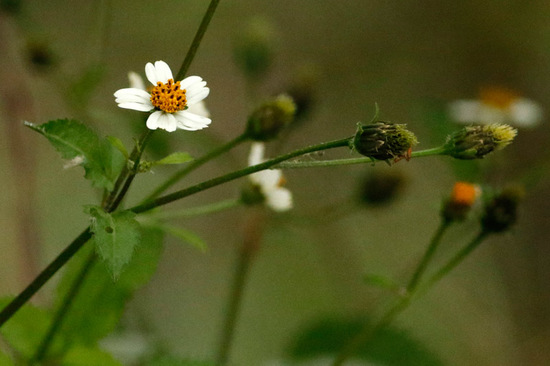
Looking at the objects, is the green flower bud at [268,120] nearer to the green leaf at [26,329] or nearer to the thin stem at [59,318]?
the thin stem at [59,318]

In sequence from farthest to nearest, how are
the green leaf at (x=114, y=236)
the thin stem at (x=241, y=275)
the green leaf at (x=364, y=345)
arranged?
the green leaf at (x=364, y=345) → the thin stem at (x=241, y=275) → the green leaf at (x=114, y=236)

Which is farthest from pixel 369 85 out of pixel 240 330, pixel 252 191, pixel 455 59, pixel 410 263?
pixel 252 191

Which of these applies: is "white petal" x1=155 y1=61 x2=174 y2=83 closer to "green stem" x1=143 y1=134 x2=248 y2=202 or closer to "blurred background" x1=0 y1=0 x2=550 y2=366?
"green stem" x1=143 y1=134 x2=248 y2=202

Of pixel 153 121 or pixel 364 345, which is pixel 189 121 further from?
pixel 364 345

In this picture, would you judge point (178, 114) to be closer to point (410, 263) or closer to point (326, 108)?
point (410, 263)

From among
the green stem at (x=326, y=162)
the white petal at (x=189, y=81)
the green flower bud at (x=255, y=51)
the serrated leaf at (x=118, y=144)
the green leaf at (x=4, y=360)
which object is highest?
the green flower bud at (x=255, y=51)

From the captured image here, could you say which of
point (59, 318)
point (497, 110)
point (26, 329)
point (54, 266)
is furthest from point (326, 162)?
point (497, 110)

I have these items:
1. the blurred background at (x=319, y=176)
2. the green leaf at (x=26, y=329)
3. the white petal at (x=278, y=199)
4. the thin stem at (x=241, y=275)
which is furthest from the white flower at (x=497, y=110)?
the green leaf at (x=26, y=329)
